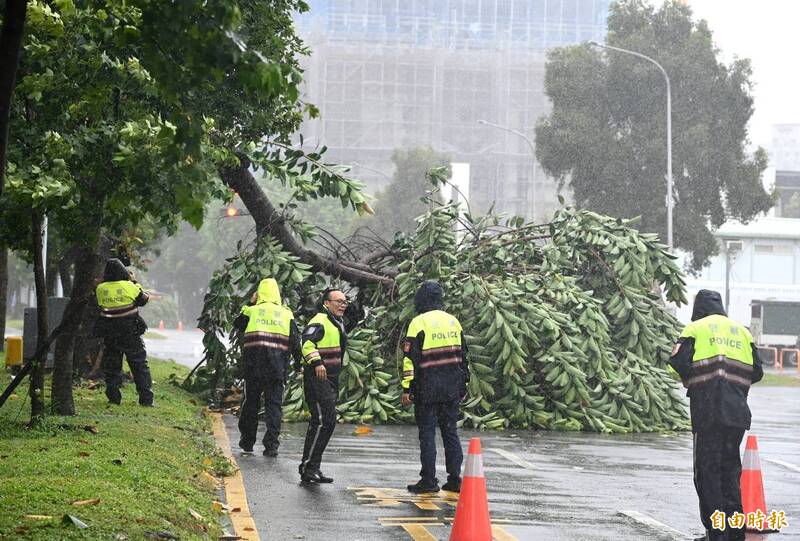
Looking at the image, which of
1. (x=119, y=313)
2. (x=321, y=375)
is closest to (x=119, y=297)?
(x=119, y=313)

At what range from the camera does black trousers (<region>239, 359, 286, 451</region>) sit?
14.0m

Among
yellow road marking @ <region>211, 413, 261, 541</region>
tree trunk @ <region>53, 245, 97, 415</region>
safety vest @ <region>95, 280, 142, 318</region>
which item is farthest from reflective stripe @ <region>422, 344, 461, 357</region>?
safety vest @ <region>95, 280, 142, 318</region>

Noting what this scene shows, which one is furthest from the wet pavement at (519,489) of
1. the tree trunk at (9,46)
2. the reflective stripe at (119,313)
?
the tree trunk at (9,46)

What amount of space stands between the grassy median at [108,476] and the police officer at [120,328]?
119cm

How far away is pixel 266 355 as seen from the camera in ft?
45.9

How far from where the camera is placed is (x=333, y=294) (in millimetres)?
12898

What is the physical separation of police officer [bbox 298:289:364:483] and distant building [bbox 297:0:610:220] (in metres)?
79.7

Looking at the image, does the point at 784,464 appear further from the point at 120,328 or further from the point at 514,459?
the point at 120,328

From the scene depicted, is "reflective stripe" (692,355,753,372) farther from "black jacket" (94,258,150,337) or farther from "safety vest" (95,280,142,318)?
"safety vest" (95,280,142,318)

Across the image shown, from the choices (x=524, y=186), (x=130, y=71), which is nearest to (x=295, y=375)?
(x=130, y=71)

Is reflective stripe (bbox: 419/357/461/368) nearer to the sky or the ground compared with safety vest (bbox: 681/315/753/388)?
nearer to the ground

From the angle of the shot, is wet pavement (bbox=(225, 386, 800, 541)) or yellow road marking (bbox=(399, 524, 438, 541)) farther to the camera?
wet pavement (bbox=(225, 386, 800, 541))

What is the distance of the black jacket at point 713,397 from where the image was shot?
365 inches

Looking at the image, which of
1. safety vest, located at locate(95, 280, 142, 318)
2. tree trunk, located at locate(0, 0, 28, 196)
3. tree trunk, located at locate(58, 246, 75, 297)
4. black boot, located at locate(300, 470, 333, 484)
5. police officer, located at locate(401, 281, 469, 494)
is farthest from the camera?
tree trunk, located at locate(58, 246, 75, 297)
